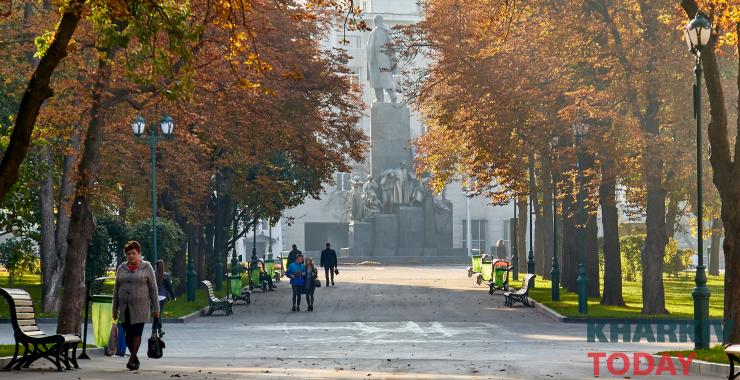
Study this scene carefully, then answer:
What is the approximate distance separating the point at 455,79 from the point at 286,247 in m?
78.7

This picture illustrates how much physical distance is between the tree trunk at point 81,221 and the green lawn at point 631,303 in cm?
1352

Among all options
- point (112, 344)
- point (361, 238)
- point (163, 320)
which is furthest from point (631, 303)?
point (361, 238)

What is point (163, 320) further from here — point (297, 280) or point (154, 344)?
point (154, 344)

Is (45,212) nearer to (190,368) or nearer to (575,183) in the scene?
(575,183)

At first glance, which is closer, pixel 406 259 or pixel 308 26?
pixel 308 26

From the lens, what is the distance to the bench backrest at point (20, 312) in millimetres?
18453

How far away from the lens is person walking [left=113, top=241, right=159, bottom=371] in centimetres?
1900

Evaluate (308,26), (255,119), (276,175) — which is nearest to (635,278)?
(276,175)

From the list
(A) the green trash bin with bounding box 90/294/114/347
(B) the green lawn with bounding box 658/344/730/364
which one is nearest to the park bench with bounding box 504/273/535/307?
(B) the green lawn with bounding box 658/344/730/364

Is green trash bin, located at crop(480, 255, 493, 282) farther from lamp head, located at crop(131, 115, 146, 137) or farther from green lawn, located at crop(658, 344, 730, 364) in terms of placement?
green lawn, located at crop(658, 344, 730, 364)

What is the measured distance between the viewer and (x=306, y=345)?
25.9 m

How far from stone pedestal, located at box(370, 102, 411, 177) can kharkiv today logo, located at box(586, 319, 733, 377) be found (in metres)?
48.1

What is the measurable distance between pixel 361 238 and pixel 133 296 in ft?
221

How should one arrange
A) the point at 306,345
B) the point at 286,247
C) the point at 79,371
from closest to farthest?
the point at 79,371 → the point at 306,345 → the point at 286,247
